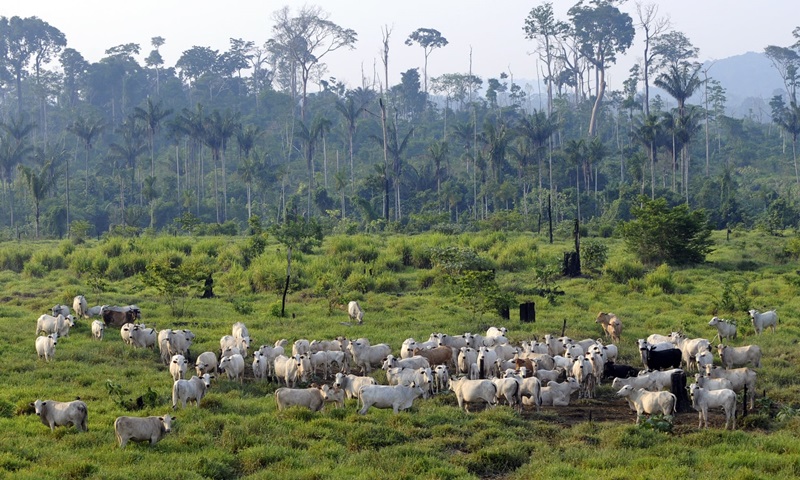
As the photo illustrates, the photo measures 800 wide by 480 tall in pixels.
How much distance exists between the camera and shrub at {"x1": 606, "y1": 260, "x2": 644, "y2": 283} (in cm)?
2871

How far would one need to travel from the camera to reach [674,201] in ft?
175

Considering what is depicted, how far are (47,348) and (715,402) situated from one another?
42.2 ft

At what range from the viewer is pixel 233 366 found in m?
15.6

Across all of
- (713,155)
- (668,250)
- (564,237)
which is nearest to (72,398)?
(668,250)

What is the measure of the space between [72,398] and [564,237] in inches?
1188

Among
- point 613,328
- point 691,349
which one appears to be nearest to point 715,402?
point 691,349

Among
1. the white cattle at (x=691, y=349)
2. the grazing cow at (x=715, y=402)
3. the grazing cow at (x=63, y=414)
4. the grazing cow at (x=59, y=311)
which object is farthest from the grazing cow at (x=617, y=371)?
the grazing cow at (x=59, y=311)

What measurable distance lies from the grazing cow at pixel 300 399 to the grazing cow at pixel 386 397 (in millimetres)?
686

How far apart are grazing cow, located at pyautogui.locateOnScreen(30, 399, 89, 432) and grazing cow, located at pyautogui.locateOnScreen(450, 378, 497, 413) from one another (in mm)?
5893

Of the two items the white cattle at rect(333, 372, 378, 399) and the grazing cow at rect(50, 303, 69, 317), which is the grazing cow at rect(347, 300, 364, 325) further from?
the white cattle at rect(333, 372, 378, 399)

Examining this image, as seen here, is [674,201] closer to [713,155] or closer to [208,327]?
[713,155]

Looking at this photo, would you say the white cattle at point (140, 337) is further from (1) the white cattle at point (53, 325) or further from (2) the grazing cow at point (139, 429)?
(2) the grazing cow at point (139, 429)

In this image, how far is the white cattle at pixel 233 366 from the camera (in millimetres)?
15531

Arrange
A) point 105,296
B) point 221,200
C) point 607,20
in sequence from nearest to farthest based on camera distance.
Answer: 1. point 105,296
2. point 221,200
3. point 607,20
